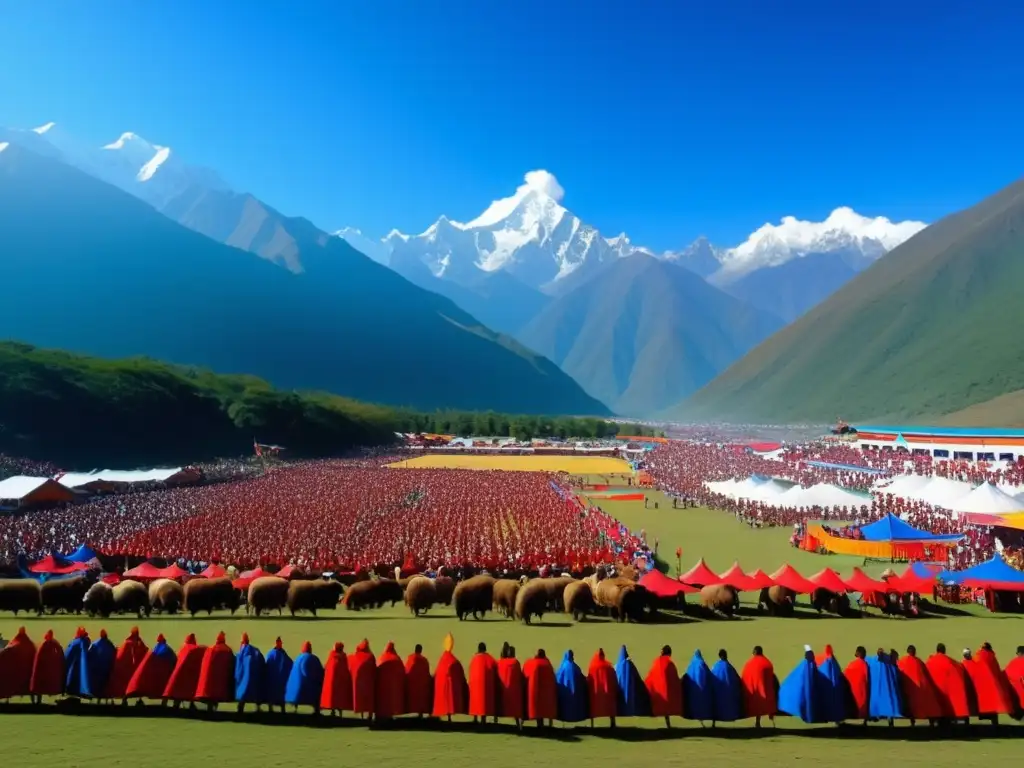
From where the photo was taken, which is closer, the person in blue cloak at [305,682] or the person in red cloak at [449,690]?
the person in red cloak at [449,690]

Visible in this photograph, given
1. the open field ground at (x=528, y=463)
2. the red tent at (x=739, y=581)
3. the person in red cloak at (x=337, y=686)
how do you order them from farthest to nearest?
the open field ground at (x=528, y=463) → the red tent at (x=739, y=581) → the person in red cloak at (x=337, y=686)

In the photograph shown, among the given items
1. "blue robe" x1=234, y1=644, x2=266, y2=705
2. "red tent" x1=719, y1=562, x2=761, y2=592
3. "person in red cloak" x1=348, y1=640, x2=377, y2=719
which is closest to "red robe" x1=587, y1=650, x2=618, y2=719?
"person in red cloak" x1=348, y1=640, x2=377, y2=719

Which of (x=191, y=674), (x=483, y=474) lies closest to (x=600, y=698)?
(x=191, y=674)

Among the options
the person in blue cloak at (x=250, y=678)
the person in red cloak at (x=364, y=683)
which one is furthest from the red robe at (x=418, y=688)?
the person in blue cloak at (x=250, y=678)

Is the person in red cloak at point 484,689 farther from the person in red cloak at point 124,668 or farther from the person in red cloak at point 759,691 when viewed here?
the person in red cloak at point 124,668

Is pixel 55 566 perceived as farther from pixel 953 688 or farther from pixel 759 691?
pixel 953 688

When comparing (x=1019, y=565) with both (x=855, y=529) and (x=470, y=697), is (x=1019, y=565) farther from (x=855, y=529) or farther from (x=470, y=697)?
(x=470, y=697)
